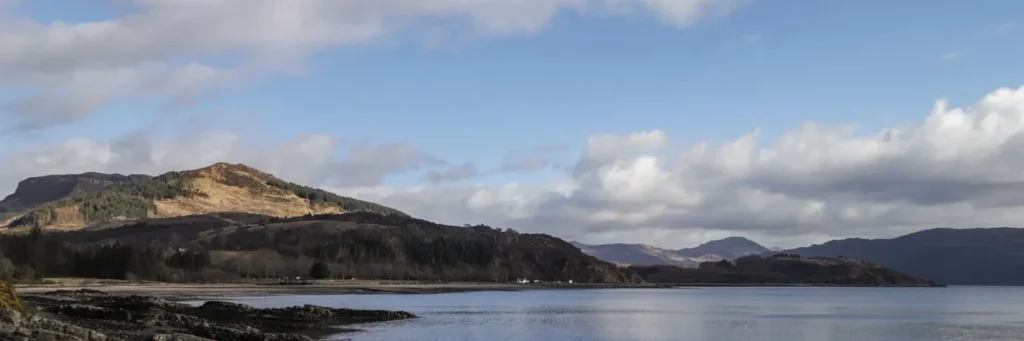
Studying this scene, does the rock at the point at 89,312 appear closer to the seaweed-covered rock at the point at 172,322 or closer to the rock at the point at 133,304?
the seaweed-covered rock at the point at 172,322

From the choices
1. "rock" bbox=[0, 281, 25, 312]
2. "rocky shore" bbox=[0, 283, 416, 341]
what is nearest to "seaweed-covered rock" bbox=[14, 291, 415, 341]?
"rocky shore" bbox=[0, 283, 416, 341]

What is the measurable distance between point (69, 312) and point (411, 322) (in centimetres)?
3471

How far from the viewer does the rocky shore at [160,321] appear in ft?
129

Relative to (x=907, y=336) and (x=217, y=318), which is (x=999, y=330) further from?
(x=217, y=318)

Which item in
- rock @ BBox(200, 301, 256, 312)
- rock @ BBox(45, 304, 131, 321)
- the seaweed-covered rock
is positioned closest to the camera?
the seaweed-covered rock

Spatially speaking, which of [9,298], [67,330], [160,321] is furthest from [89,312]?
[67,330]

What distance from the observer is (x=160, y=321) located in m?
66.4

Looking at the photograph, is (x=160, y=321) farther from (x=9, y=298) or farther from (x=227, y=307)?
(x=227, y=307)

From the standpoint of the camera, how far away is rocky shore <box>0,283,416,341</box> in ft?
129

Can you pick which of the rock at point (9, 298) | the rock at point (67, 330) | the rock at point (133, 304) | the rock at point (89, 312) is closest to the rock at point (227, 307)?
the rock at point (133, 304)

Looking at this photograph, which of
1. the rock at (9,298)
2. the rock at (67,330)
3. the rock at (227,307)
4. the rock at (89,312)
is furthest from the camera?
the rock at (227,307)

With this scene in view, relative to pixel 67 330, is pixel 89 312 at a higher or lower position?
higher

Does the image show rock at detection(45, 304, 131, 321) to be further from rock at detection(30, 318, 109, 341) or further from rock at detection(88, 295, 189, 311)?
rock at detection(30, 318, 109, 341)

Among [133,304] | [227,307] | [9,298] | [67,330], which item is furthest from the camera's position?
[227,307]
